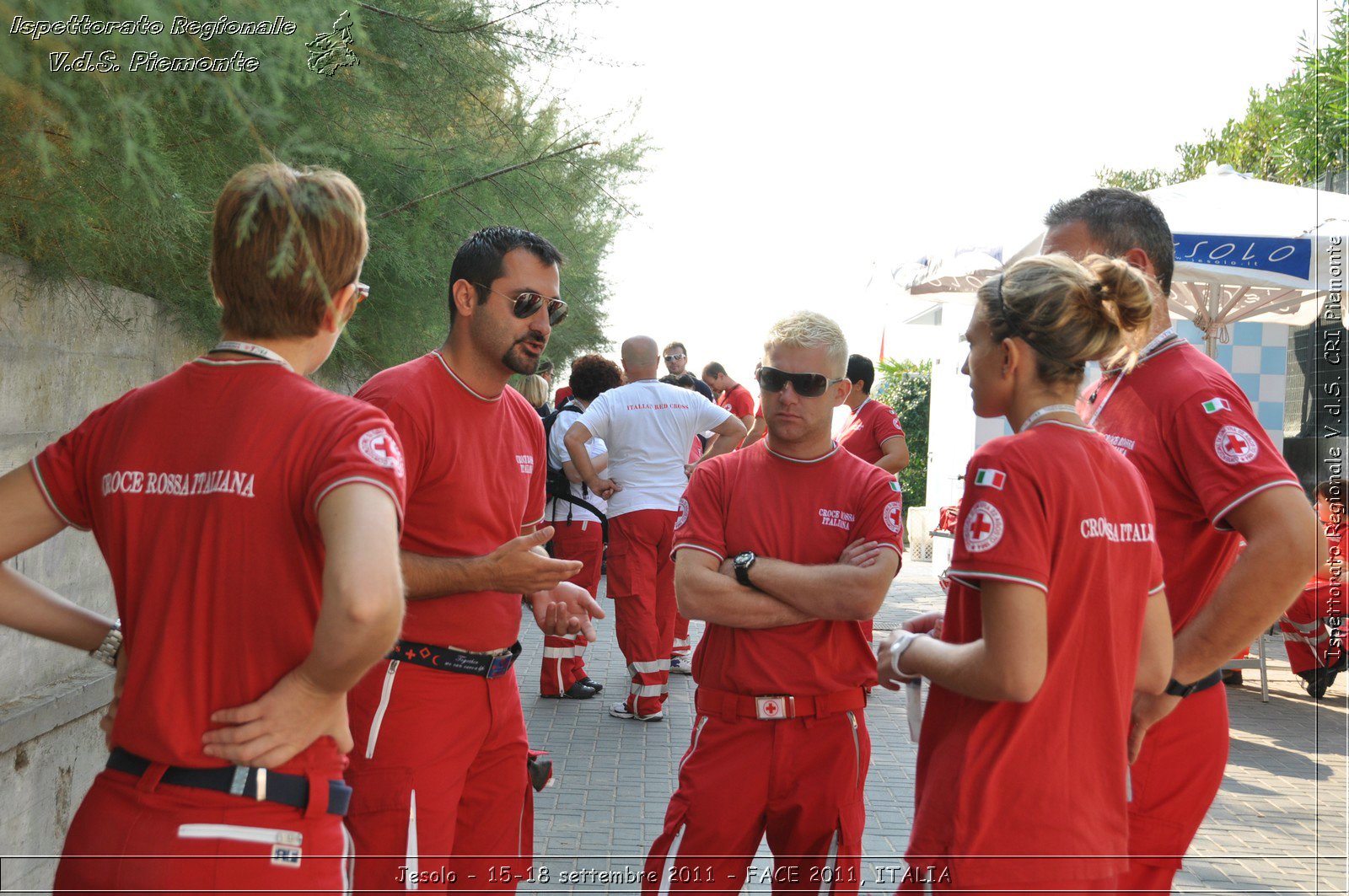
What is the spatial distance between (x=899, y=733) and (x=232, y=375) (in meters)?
6.52

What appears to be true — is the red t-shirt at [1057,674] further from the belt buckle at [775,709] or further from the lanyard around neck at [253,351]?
the lanyard around neck at [253,351]

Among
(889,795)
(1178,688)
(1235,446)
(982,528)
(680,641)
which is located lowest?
(889,795)

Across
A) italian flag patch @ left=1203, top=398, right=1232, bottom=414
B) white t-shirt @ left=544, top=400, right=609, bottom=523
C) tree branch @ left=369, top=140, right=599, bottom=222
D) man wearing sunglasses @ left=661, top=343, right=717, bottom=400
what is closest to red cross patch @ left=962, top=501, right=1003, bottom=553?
italian flag patch @ left=1203, top=398, right=1232, bottom=414

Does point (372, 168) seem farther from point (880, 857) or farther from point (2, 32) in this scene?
point (880, 857)

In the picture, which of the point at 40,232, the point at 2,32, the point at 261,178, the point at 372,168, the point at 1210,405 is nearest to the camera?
the point at 2,32

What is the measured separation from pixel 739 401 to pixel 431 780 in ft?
37.8

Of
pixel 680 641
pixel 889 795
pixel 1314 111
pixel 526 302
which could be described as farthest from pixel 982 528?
pixel 1314 111

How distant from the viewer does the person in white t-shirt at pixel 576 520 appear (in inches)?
326

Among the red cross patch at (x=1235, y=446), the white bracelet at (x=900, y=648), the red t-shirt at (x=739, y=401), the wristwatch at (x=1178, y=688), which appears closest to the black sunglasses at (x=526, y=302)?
the white bracelet at (x=900, y=648)

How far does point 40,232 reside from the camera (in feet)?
11.8

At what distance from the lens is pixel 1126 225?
120 inches

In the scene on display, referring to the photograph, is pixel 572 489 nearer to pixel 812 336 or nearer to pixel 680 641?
pixel 680 641

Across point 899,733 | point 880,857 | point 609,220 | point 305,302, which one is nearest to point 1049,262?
point 305,302

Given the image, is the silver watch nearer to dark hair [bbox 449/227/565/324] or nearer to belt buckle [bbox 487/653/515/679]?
belt buckle [bbox 487/653/515/679]
